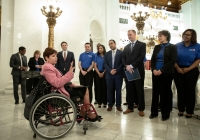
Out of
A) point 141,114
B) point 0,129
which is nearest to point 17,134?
point 0,129

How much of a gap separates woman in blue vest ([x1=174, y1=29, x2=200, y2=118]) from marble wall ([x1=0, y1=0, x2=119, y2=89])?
4.66m

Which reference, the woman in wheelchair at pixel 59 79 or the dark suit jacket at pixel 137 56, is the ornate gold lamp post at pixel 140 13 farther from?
the woman in wheelchair at pixel 59 79

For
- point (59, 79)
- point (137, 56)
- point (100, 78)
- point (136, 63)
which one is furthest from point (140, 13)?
point (59, 79)

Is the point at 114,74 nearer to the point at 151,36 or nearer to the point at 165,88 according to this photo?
the point at 165,88

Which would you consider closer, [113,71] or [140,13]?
[113,71]

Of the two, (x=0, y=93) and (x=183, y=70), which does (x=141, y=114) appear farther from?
(x=0, y=93)

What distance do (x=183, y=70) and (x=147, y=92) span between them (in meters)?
1.23

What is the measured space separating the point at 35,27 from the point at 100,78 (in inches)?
159

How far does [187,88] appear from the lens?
118 inches

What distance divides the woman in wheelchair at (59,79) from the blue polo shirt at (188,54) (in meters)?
1.87

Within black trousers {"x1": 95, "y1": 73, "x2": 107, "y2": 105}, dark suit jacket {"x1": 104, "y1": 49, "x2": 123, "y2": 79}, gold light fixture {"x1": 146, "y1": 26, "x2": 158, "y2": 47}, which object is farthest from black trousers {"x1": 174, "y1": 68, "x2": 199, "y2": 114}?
gold light fixture {"x1": 146, "y1": 26, "x2": 158, "y2": 47}

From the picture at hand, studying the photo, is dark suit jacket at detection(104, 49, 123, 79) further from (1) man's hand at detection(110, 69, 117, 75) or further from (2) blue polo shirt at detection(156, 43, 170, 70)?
(2) blue polo shirt at detection(156, 43, 170, 70)

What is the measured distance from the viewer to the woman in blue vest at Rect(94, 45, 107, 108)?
3836 mm

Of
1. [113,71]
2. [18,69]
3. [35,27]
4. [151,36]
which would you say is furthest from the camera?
[151,36]
